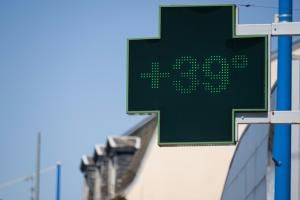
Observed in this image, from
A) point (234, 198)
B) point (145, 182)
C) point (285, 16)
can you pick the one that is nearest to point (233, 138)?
point (285, 16)

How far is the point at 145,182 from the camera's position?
260ft

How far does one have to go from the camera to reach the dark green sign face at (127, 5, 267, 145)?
19.2m

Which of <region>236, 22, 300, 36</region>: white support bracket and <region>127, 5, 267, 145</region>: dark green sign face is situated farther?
<region>236, 22, 300, 36</region>: white support bracket

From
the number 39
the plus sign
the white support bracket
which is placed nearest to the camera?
the number 39

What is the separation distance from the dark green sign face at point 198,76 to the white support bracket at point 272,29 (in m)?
0.13

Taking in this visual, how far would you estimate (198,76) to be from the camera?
1919cm

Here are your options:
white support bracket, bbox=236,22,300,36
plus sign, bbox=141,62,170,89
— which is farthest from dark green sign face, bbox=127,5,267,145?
white support bracket, bbox=236,22,300,36

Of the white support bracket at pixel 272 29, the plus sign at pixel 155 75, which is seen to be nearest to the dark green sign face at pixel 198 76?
the plus sign at pixel 155 75

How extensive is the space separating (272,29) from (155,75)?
206 cm

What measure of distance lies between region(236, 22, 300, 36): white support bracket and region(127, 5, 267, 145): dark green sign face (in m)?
0.13

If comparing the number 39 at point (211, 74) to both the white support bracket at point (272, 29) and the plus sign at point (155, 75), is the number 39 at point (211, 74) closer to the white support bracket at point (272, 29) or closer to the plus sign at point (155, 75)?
the plus sign at point (155, 75)

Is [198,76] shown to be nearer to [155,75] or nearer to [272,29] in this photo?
[155,75]

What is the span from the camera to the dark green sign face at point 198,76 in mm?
19188

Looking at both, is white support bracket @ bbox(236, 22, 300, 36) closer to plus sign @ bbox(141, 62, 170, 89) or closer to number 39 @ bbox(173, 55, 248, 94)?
number 39 @ bbox(173, 55, 248, 94)
